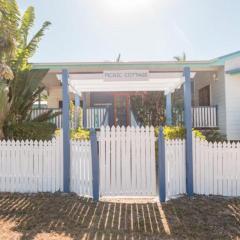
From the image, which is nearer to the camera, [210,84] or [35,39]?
[35,39]

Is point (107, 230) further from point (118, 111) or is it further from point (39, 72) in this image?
point (118, 111)

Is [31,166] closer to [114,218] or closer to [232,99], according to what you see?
[114,218]

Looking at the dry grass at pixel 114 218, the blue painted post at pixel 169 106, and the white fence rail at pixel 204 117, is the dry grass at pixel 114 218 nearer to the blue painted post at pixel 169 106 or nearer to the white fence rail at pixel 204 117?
the blue painted post at pixel 169 106

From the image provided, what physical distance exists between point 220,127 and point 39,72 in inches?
348

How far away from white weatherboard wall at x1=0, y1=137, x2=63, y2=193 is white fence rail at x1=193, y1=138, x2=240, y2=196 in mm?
3185

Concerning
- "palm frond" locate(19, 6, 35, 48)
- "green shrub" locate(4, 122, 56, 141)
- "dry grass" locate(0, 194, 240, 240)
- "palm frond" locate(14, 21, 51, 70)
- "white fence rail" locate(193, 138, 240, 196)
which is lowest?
"dry grass" locate(0, 194, 240, 240)

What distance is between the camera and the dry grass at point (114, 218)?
520cm

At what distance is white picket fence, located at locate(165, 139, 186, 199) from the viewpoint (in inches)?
291

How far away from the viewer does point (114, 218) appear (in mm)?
6008

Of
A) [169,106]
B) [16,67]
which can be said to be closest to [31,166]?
[16,67]

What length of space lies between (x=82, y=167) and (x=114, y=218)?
71.7 inches

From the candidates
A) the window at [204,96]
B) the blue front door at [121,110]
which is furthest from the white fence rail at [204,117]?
A: the blue front door at [121,110]

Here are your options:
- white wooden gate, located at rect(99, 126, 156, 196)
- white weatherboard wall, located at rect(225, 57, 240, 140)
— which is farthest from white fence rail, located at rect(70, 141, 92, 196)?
white weatherboard wall, located at rect(225, 57, 240, 140)

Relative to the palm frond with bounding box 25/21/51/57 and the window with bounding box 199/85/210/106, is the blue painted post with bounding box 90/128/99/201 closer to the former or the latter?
the palm frond with bounding box 25/21/51/57
